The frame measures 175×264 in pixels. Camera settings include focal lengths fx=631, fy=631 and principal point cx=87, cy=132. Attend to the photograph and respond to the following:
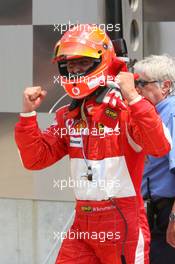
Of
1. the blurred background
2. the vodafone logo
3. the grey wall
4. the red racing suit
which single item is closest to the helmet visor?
the vodafone logo

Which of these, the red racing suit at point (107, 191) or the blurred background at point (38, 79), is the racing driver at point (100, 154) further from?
the blurred background at point (38, 79)

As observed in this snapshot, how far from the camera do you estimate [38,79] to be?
371 centimetres

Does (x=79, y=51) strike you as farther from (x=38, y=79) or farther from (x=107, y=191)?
(x=38, y=79)

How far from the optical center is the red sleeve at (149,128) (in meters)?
2.26

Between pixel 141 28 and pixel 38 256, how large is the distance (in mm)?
1517

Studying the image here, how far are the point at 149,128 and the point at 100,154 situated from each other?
11.1 inches

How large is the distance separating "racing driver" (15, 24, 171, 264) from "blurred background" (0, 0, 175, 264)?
3.70 ft

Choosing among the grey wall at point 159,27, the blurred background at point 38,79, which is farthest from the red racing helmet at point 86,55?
the grey wall at point 159,27

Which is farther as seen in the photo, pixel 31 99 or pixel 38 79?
pixel 38 79

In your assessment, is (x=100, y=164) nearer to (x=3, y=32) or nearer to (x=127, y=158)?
(x=127, y=158)

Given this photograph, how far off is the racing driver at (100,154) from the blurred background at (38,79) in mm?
1129

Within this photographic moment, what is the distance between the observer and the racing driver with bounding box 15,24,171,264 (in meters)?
2.45

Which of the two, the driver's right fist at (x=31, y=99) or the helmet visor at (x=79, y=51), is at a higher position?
the helmet visor at (x=79, y=51)

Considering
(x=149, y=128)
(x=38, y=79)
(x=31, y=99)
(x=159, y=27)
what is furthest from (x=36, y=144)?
(x=159, y=27)
